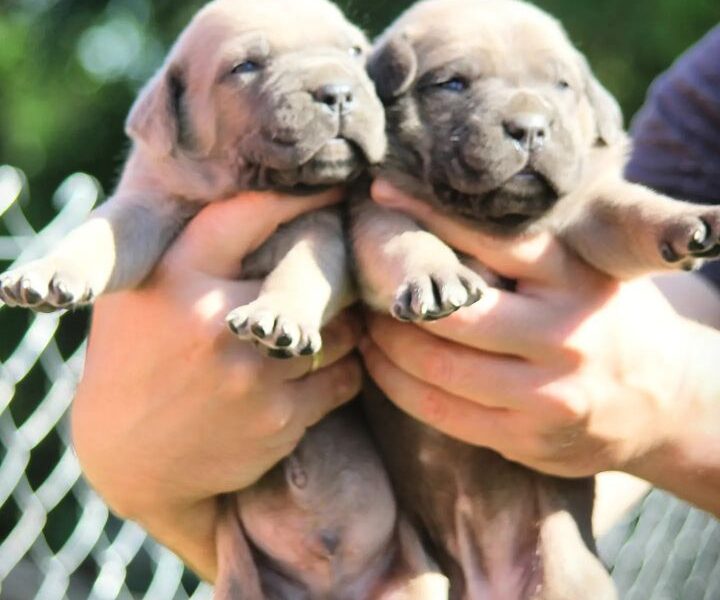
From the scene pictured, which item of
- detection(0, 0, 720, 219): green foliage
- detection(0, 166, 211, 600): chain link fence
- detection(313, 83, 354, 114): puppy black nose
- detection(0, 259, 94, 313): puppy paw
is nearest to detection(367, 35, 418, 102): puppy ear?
detection(313, 83, 354, 114): puppy black nose

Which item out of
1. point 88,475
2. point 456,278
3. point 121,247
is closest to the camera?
point 456,278

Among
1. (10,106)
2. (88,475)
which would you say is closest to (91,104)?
(10,106)

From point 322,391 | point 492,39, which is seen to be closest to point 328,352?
point 322,391

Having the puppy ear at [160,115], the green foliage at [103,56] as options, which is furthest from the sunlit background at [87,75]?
the puppy ear at [160,115]

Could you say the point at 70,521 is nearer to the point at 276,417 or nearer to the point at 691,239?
the point at 276,417

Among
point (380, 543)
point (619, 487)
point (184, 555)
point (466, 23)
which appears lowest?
point (619, 487)

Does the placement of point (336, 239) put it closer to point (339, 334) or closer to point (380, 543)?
point (339, 334)

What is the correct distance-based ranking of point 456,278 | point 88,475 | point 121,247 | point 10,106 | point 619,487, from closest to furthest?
point 456,278
point 121,247
point 88,475
point 619,487
point 10,106

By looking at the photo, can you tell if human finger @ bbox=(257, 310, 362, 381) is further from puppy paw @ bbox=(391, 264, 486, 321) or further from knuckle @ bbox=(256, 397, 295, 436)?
puppy paw @ bbox=(391, 264, 486, 321)

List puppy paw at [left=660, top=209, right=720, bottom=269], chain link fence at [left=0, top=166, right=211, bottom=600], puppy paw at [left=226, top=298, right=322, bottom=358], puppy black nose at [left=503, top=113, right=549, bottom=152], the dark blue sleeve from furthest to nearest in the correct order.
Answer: chain link fence at [left=0, top=166, right=211, bottom=600] → the dark blue sleeve → puppy black nose at [left=503, top=113, right=549, bottom=152] → puppy paw at [left=660, top=209, right=720, bottom=269] → puppy paw at [left=226, top=298, right=322, bottom=358]
